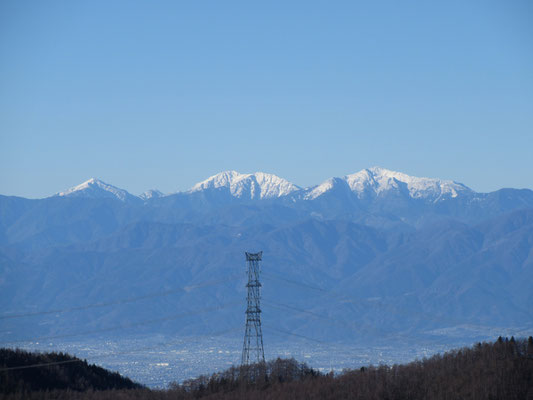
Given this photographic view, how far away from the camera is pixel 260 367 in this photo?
123125 millimetres

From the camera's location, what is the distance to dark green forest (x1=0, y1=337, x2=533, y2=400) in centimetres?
11000

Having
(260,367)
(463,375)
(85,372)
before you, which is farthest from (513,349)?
(85,372)

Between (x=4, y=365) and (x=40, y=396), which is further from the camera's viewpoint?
(x=4, y=365)

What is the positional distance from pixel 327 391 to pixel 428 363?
20455mm

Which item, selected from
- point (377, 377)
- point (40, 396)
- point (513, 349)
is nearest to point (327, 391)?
point (377, 377)

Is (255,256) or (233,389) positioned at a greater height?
(255,256)

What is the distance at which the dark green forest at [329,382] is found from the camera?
110 m

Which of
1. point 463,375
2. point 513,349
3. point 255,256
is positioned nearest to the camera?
point 255,256

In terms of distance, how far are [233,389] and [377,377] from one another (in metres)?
19.5

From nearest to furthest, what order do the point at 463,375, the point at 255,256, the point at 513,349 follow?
1. the point at 255,256
2. the point at 463,375
3. the point at 513,349

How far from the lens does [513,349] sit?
4808 inches

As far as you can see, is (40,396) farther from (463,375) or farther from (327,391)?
(463,375)

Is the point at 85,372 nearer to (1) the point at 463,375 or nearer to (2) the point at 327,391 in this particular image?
(2) the point at 327,391

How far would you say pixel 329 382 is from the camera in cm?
11925
